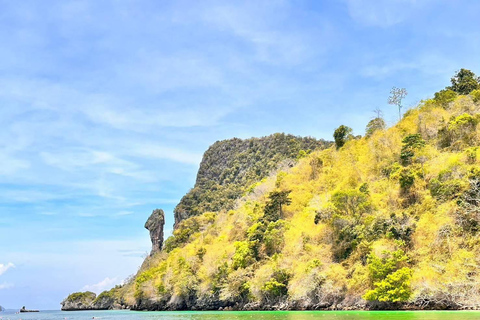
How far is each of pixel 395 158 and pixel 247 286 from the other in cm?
2500

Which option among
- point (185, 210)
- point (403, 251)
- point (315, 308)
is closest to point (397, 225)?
point (403, 251)

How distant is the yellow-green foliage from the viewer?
3562cm

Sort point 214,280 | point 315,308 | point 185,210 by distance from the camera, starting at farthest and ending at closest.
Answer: point 185,210 < point 214,280 < point 315,308

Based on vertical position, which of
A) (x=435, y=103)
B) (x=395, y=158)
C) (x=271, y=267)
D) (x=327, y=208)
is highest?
(x=435, y=103)

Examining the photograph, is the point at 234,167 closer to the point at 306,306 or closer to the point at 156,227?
the point at 156,227

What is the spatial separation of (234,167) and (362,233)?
349 feet

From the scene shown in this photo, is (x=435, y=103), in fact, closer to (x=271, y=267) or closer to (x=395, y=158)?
(x=395, y=158)

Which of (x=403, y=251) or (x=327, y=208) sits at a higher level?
(x=327, y=208)

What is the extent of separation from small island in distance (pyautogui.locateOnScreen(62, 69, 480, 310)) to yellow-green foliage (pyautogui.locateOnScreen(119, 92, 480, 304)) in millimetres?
133

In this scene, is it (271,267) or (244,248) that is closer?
(271,267)

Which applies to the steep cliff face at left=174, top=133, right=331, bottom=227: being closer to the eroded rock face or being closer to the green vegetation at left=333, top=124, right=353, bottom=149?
the eroded rock face

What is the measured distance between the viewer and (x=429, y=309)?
33188 millimetres

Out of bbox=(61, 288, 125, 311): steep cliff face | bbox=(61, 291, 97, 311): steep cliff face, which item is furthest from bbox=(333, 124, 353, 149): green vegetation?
bbox=(61, 291, 97, 311): steep cliff face

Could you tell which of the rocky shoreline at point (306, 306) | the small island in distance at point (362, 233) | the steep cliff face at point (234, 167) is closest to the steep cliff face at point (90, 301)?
the steep cliff face at point (234, 167)
